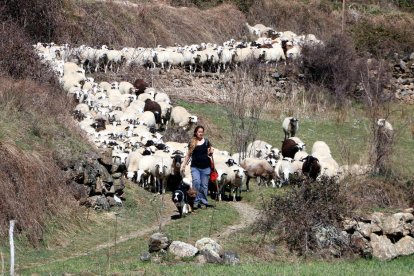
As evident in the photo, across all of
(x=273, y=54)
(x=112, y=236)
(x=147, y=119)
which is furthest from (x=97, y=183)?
(x=273, y=54)

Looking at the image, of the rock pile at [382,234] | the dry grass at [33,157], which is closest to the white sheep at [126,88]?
the dry grass at [33,157]

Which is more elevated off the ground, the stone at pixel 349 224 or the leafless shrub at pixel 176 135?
the stone at pixel 349 224

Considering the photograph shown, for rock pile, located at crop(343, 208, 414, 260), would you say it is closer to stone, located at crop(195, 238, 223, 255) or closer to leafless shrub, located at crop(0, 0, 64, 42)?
stone, located at crop(195, 238, 223, 255)

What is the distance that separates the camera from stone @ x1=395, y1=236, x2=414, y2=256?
15328mm

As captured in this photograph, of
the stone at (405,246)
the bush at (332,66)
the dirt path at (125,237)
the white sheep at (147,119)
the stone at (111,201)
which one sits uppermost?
the bush at (332,66)

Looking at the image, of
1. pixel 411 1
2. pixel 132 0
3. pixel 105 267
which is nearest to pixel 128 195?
pixel 105 267

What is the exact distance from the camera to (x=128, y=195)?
1855 cm

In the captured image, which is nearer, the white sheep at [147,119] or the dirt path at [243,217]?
the dirt path at [243,217]

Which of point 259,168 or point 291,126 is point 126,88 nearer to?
point 291,126

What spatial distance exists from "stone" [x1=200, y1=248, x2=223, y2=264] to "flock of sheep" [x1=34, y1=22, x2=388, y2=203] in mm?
4877

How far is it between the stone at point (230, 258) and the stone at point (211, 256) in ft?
0.36

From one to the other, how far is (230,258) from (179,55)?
20.8 m

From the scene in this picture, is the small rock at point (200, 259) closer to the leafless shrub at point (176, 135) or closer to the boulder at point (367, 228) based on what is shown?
the boulder at point (367, 228)

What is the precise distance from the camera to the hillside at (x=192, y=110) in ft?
48.6
